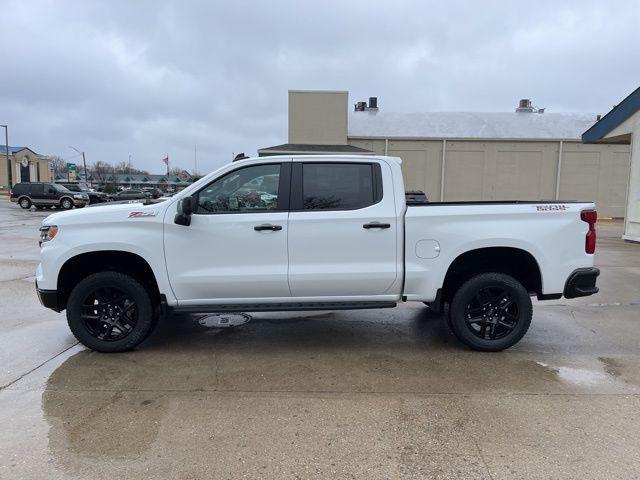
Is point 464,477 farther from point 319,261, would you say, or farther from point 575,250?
point 575,250

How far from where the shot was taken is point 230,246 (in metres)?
4.62

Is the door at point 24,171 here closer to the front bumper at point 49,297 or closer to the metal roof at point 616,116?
the metal roof at point 616,116

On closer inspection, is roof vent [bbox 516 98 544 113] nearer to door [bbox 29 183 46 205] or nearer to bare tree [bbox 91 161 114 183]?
door [bbox 29 183 46 205]

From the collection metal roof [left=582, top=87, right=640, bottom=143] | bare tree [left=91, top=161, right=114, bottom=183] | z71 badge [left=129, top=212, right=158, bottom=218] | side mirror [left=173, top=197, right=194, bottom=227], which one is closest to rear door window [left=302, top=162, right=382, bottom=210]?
side mirror [left=173, top=197, right=194, bottom=227]

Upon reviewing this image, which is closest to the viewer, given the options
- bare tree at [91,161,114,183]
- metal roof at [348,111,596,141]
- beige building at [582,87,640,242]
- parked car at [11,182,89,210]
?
beige building at [582,87,640,242]

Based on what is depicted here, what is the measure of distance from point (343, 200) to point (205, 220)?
4.54 ft

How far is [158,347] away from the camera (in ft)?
16.7

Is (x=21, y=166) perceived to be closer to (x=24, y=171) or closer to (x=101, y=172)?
(x=24, y=171)

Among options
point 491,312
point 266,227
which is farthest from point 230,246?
point 491,312

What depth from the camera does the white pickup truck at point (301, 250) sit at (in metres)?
4.62

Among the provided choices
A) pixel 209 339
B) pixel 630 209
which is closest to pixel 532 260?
pixel 209 339

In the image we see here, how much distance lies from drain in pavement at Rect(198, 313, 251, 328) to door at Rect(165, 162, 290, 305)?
1.30 m

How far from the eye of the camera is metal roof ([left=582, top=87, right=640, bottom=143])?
1378 cm

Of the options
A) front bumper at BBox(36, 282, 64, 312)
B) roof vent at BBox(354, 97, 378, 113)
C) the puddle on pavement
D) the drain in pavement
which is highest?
roof vent at BBox(354, 97, 378, 113)
